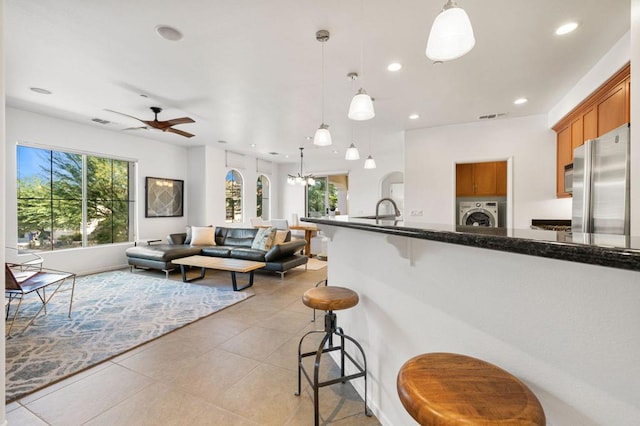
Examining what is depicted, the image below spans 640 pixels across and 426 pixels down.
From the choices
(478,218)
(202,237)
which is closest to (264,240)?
(202,237)

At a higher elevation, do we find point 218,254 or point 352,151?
point 352,151

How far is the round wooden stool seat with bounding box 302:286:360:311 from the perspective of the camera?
66.9 inches

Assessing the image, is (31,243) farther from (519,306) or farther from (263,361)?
(519,306)

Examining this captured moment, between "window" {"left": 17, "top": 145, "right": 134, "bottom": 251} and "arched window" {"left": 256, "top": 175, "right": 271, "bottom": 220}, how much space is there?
3.63 m

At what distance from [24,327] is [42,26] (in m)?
2.97

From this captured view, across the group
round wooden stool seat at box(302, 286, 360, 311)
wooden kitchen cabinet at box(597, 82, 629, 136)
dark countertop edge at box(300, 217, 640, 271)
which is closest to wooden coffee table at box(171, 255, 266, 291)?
round wooden stool seat at box(302, 286, 360, 311)

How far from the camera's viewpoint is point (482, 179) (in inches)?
220

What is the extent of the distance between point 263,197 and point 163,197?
3.30 meters

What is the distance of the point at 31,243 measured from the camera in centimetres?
460

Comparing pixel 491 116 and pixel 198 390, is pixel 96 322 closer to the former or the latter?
pixel 198 390

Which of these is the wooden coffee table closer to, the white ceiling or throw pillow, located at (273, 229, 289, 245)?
throw pillow, located at (273, 229, 289, 245)

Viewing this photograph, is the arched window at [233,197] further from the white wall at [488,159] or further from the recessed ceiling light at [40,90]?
the white wall at [488,159]

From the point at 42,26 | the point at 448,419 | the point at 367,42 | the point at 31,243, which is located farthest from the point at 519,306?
the point at 31,243

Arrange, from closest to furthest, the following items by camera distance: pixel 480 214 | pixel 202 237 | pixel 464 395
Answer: pixel 464 395 → pixel 480 214 → pixel 202 237
